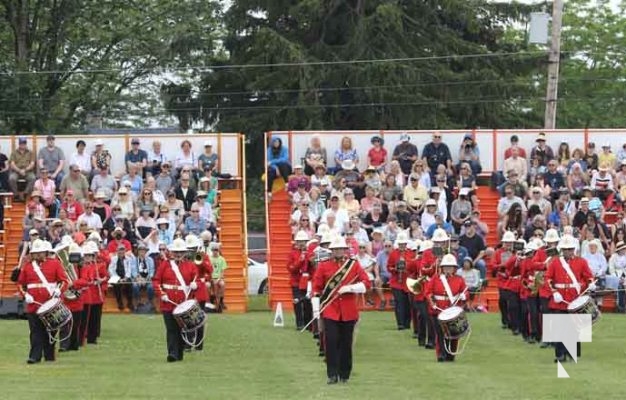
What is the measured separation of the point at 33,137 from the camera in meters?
38.7

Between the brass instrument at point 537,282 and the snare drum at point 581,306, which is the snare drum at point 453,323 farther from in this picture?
the brass instrument at point 537,282

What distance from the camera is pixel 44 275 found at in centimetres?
2436

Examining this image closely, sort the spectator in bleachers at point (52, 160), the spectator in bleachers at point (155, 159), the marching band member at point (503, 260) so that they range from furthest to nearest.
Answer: the spectator in bleachers at point (155, 159) → the spectator in bleachers at point (52, 160) → the marching band member at point (503, 260)

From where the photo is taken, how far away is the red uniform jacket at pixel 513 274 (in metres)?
28.8

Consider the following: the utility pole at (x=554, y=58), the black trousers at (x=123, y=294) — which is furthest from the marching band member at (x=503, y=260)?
the utility pole at (x=554, y=58)

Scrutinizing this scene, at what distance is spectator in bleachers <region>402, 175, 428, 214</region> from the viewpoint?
1435 inches

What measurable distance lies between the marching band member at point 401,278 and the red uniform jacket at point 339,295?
7.72 meters

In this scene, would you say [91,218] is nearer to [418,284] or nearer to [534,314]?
[418,284]

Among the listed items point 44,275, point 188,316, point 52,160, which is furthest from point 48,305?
point 52,160

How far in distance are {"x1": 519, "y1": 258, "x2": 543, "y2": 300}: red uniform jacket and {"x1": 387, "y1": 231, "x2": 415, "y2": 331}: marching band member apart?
2131 mm

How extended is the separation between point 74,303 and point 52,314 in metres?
2.22

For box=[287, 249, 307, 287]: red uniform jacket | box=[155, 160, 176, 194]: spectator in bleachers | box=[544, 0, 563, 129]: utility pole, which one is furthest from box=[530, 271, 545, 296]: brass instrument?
box=[544, 0, 563, 129]: utility pole

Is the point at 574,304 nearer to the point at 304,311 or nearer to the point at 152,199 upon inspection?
the point at 304,311
